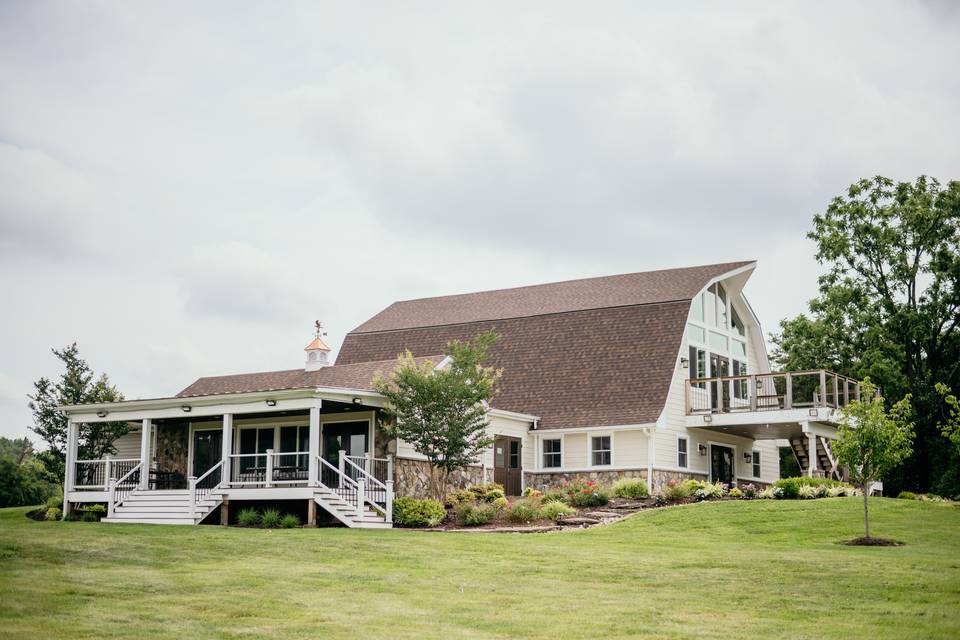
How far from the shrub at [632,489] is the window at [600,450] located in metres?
2.34

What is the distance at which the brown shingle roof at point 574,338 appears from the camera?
102ft

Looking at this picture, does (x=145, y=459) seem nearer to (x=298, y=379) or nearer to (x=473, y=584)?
(x=298, y=379)

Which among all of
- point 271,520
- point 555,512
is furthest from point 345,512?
point 555,512

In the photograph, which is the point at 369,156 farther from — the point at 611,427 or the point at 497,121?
the point at 611,427

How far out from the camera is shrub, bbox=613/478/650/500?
91.2ft

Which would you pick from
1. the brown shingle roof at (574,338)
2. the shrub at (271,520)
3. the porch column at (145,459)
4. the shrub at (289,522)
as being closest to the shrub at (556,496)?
the brown shingle roof at (574,338)

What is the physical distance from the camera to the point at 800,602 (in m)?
12.5

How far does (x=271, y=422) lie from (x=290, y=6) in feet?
37.0

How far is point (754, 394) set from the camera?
101 feet

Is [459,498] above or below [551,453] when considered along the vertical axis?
→ below

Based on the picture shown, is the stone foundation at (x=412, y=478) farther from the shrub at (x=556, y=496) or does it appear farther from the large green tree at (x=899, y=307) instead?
the large green tree at (x=899, y=307)

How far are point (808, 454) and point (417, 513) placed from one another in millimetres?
14211

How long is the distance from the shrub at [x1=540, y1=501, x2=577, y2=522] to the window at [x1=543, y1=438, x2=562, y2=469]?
23.6ft

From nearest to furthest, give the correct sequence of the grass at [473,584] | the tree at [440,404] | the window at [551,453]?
the grass at [473,584] → the tree at [440,404] → the window at [551,453]
